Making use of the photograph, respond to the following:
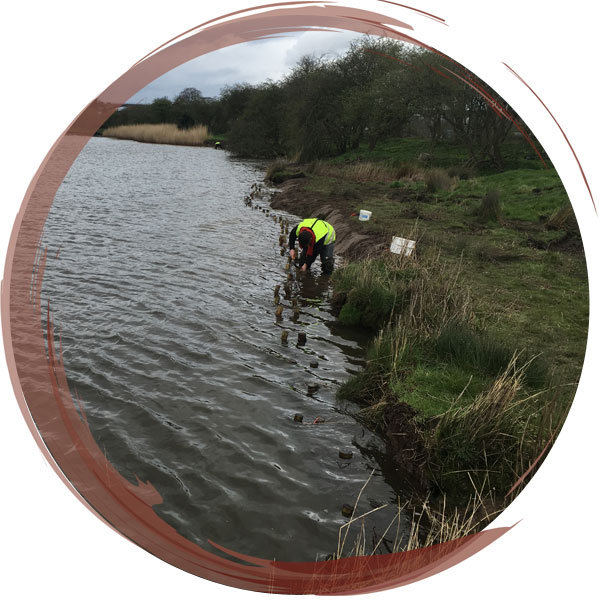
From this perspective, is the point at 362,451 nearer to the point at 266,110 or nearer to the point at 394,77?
the point at 394,77

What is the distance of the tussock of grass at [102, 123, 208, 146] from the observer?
1185 inches

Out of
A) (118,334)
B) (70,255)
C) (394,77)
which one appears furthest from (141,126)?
(118,334)

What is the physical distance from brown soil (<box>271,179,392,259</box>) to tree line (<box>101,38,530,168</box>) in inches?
238

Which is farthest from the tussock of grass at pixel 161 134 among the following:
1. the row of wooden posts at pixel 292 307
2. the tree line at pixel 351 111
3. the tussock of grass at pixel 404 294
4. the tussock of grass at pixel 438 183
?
the tussock of grass at pixel 404 294

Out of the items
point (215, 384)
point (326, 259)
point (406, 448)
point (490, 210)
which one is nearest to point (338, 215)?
point (490, 210)

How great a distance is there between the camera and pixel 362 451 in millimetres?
5715

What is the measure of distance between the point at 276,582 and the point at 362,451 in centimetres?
288

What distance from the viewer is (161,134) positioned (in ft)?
118

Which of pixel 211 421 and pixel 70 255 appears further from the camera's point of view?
pixel 70 255

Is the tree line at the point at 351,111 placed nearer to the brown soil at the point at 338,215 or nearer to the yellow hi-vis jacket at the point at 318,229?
the brown soil at the point at 338,215

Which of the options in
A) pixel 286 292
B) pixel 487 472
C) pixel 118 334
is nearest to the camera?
pixel 487 472

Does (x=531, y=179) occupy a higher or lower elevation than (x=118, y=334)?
higher

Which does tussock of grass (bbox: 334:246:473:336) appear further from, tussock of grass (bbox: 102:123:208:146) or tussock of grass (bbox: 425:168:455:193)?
tussock of grass (bbox: 102:123:208:146)

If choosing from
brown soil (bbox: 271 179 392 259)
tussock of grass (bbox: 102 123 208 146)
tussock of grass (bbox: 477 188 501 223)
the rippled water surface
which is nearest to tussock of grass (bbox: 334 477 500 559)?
the rippled water surface
